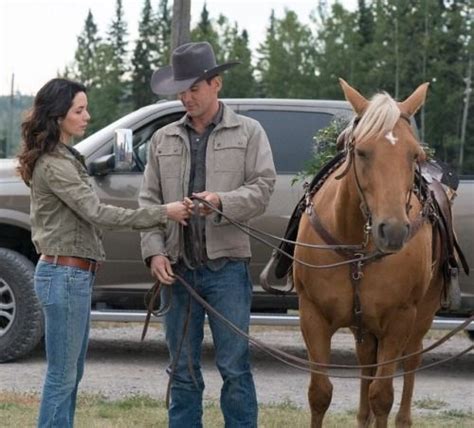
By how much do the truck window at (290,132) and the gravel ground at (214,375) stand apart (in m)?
1.69

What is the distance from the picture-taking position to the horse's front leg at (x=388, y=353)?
18.3ft

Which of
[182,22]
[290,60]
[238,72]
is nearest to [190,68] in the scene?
[182,22]

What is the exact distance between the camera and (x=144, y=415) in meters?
6.63

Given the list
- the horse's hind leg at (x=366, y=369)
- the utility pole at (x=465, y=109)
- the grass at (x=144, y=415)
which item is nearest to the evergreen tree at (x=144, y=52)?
the utility pole at (x=465, y=109)

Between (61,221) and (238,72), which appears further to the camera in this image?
(238,72)

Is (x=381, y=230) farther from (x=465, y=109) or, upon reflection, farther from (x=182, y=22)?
(x=465, y=109)

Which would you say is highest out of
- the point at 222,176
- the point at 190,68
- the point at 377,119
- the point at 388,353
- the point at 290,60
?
the point at 290,60

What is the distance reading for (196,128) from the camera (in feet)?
16.9

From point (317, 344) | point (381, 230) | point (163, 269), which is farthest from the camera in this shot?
point (317, 344)

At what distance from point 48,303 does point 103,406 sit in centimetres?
242

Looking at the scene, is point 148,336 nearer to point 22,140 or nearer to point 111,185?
point 111,185

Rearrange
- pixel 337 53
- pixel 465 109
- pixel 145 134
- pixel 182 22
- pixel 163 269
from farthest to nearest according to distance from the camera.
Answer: pixel 337 53
pixel 465 109
pixel 182 22
pixel 145 134
pixel 163 269

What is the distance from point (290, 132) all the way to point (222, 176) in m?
3.54

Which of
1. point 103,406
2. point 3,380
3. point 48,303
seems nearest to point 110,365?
point 3,380
